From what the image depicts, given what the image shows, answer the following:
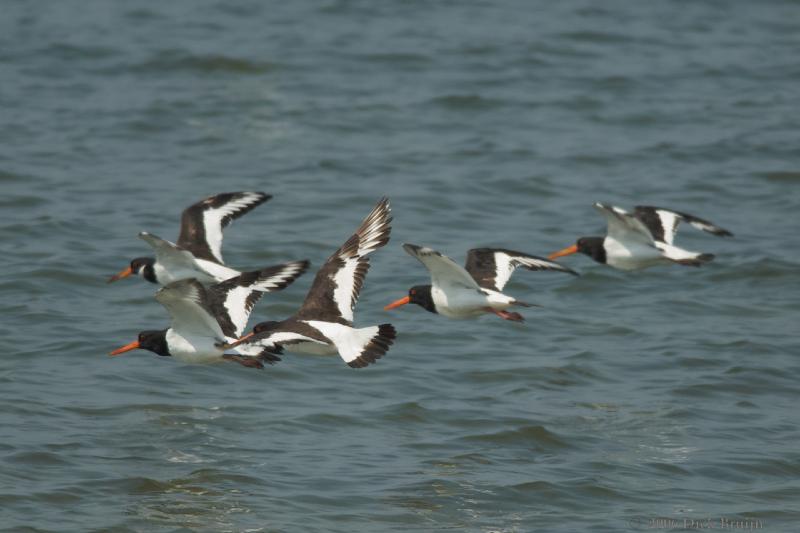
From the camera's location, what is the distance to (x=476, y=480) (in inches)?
360

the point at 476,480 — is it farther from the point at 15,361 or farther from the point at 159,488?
the point at 15,361

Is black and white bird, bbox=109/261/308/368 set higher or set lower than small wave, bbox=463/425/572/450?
higher

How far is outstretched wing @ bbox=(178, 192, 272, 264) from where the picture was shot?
1180 centimetres

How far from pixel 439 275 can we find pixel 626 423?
5.81 feet

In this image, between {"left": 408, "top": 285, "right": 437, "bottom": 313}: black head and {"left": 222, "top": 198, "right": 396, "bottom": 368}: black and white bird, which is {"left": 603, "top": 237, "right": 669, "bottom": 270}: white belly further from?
{"left": 222, "top": 198, "right": 396, "bottom": 368}: black and white bird

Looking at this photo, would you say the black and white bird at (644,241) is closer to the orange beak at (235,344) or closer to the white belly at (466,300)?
the white belly at (466,300)

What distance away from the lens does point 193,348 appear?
9391 millimetres

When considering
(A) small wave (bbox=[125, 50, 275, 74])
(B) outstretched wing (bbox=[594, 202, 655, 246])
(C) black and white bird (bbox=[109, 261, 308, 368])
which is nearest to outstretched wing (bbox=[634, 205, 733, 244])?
(B) outstretched wing (bbox=[594, 202, 655, 246])

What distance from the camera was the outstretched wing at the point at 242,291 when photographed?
32.2ft

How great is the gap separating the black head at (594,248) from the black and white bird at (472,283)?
56.7 inches

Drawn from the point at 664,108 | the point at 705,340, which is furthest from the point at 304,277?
the point at 664,108

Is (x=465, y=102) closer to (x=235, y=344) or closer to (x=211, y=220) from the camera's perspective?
(x=211, y=220)

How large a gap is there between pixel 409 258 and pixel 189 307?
492cm

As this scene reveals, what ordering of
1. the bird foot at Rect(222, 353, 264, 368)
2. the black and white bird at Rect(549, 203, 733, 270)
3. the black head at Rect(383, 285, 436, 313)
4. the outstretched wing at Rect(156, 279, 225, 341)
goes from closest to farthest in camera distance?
1. the outstretched wing at Rect(156, 279, 225, 341)
2. the bird foot at Rect(222, 353, 264, 368)
3. the black head at Rect(383, 285, 436, 313)
4. the black and white bird at Rect(549, 203, 733, 270)
